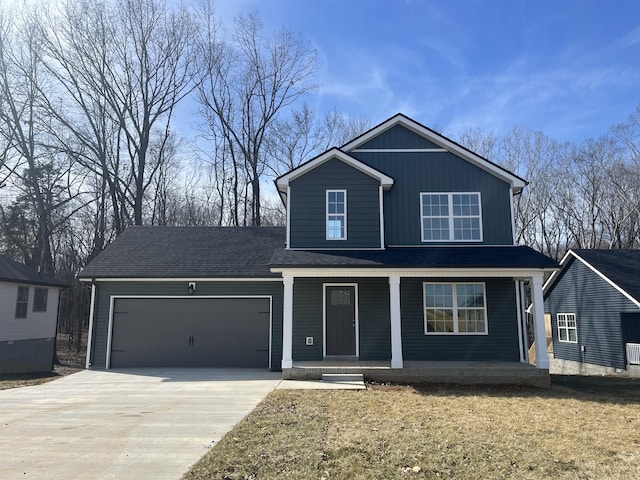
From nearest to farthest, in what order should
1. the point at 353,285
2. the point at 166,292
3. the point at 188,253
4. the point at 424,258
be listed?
the point at 424,258, the point at 353,285, the point at 166,292, the point at 188,253

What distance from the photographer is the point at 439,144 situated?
13.4m

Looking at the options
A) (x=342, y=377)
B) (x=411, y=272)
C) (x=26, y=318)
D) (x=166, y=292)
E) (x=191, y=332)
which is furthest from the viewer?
(x=26, y=318)

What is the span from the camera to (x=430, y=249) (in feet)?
40.8

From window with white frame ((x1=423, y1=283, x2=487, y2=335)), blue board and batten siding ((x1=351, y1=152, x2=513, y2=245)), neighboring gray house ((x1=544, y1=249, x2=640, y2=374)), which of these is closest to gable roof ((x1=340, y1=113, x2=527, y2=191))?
blue board and batten siding ((x1=351, y1=152, x2=513, y2=245))

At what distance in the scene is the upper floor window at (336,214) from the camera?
12562 millimetres

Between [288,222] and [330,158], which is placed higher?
[330,158]

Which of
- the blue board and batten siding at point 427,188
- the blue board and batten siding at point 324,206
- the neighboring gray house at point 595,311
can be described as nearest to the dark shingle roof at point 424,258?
the blue board and batten siding at point 324,206

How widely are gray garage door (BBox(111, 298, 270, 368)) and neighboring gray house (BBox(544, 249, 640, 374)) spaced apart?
13.3 m

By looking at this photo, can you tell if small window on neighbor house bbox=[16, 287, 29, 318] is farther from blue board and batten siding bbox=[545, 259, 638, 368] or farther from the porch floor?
blue board and batten siding bbox=[545, 259, 638, 368]

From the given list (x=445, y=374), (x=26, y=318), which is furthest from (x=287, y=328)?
(x=26, y=318)

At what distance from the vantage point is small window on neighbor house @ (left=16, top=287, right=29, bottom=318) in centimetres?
1730

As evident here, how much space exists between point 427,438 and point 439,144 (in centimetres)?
957

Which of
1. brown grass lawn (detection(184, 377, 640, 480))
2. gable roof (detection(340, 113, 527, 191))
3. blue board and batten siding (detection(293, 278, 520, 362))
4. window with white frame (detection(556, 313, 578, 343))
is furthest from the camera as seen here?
window with white frame (detection(556, 313, 578, 343))

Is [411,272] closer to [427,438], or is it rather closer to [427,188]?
[427,188]
